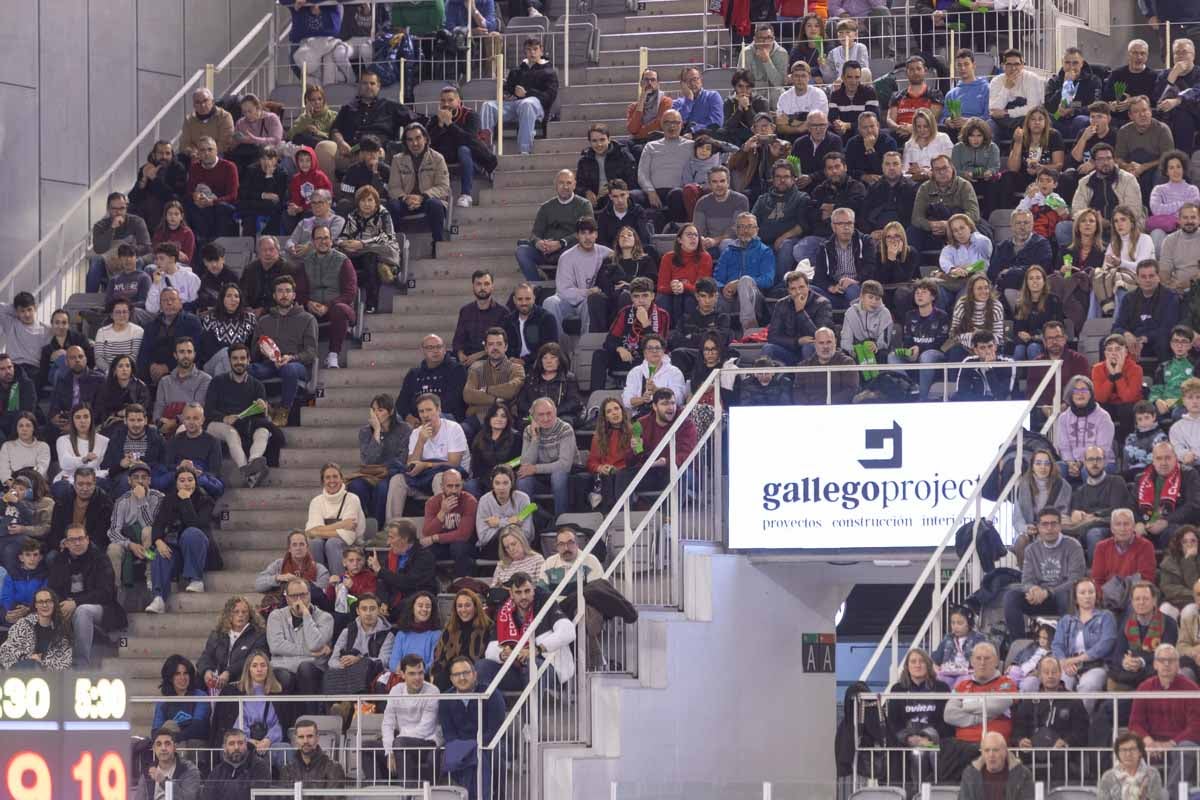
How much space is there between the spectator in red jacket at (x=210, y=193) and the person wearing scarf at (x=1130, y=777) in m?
11.9

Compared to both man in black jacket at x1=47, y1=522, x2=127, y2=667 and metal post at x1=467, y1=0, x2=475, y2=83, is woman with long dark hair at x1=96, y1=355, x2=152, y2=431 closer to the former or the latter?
man in black jacket at x1=47, y1=522, x2=127, y2=667

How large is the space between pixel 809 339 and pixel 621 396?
1580 millimetres

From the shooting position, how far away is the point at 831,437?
1952 cm

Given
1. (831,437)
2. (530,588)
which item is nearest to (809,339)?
(831,437)

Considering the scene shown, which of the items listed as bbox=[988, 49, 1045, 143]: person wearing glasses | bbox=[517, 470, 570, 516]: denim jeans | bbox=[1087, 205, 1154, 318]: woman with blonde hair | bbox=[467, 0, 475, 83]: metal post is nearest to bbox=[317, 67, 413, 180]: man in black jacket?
bbox=[467, 0, 475, 83]: metal post

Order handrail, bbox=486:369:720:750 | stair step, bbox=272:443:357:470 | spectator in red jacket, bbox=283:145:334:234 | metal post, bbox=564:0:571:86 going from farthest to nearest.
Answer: metal post, bbox=564:0:571:86
spectator in red jacket, bbox=283:145:334:234
stair step, bbox=272:443:357:470
handrail, bbox=486:369:720:750

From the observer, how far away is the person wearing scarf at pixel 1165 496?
1844cm

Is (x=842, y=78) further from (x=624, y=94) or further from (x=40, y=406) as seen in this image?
(x=40, y=406)

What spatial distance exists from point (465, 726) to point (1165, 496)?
5236 mm

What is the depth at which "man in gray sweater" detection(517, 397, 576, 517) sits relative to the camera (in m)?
20.2

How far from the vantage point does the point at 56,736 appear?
27.9 feet

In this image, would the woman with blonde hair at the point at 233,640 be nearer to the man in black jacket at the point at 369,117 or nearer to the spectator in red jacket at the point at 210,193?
the spectator in red jacket at the point at 210,193

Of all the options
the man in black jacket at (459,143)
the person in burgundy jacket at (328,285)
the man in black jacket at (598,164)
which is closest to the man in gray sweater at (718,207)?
the man in black jacket at (598,164)

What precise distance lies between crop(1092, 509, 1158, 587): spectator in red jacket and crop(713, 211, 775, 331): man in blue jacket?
4.63 metres
